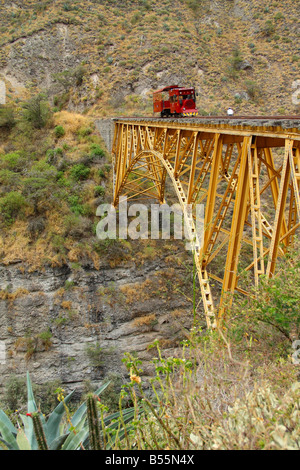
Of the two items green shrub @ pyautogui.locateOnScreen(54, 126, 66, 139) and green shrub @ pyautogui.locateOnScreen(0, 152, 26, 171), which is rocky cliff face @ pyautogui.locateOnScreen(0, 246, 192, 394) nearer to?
green shrub @ pyautogui.locateOnScreen(0, 152, 26, 171)

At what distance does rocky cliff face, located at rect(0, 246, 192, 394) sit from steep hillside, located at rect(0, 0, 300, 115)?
1891 cm

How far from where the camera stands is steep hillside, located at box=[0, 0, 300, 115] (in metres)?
34.0

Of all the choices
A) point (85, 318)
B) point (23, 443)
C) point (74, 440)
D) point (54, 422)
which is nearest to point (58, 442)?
point (74, 440)

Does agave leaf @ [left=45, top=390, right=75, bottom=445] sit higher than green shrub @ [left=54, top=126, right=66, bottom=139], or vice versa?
green shrub @ [left=54, top=126, right=66, bottom=139]

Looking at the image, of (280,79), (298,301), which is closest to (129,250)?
(298,301)

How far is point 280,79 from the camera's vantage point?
3441 centimetres

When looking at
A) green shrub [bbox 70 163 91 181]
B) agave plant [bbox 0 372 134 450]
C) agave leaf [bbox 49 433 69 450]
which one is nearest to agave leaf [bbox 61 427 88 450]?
agave plant [bbox 0 372 134 450]

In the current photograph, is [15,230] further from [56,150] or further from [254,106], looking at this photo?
[254,106]

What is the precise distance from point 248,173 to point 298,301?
2.59 metres

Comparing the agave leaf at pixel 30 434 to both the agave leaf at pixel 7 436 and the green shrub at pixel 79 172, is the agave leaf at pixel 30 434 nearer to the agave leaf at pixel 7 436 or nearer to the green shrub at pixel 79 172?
the agave leaf at pixel 7 436

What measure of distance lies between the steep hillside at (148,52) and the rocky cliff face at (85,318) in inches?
745

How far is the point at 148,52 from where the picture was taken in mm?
37250

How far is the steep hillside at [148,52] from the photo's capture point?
3403 cm

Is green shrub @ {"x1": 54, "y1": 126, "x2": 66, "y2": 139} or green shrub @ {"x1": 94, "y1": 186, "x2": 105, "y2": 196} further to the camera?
green shrub @ {"x1": 54, "y1": 126, "x2": 66, "y2": 139}
